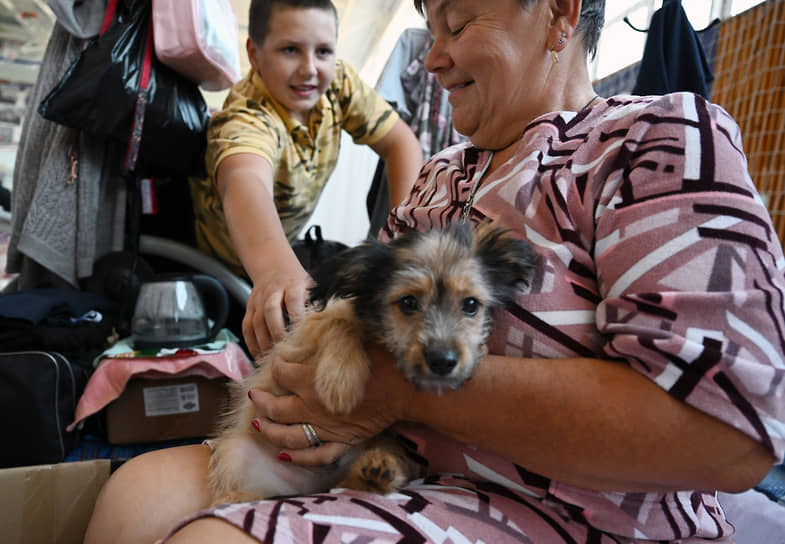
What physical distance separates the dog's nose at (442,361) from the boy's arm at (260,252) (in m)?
0.44

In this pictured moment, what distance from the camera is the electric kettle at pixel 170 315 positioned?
2.06 meters

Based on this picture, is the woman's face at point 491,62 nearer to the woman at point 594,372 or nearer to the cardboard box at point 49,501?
the woman at point 594,372

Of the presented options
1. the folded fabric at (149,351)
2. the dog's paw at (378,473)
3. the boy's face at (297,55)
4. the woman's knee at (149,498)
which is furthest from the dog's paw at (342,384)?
the boy's face at (297,55)

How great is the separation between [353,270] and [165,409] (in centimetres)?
141

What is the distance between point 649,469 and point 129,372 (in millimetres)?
1762

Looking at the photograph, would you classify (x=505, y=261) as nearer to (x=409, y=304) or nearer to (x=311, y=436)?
(x=409, y=304)

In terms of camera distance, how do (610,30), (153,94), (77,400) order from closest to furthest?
1. (77,400)
2. (153,94)
3. (610,30)

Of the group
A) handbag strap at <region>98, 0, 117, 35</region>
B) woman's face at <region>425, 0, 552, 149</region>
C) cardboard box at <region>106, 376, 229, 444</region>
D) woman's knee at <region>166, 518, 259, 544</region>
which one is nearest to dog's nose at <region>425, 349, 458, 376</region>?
woman's knee at <region>166, 518, 259, 544</region>

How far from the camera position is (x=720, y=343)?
65cm

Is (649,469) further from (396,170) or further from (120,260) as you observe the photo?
(120,260)

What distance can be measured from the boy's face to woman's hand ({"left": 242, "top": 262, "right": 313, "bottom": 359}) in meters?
1.08

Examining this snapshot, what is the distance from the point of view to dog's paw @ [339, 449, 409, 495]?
873 mm

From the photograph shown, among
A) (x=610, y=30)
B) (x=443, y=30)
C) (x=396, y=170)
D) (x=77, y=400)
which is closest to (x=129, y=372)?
(x=77, y=400)

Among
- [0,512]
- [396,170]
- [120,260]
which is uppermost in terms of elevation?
[396,170]
